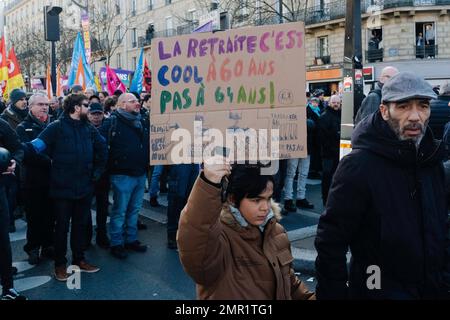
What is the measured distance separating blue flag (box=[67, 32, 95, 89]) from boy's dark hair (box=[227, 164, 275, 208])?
379 inches

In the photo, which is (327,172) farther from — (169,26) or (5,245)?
(169,26)

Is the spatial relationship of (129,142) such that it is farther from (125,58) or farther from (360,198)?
(125,58)

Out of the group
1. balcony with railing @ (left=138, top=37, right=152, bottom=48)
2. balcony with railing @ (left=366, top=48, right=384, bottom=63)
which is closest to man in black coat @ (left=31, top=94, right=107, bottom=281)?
balcony with railing @ (left=366, top=48, right=384, bottom=63)

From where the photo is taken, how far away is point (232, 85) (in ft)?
9.17

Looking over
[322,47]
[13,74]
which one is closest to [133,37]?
[322,47]

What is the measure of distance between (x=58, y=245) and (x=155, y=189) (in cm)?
337

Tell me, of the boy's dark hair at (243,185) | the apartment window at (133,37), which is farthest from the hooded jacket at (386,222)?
the apartment window at (133,37)

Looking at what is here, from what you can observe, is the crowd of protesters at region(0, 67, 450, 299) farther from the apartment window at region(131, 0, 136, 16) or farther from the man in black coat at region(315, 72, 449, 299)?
the apartment window at region(131, 0, 136, 16)

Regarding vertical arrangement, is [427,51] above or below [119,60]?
below

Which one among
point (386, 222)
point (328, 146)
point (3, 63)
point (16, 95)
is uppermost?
point (3, 63)

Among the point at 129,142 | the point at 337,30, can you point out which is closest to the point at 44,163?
the point at 129,142

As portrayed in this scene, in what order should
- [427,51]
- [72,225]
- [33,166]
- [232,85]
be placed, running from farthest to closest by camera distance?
1. [427,51]
2. [33,166]
3. [72,225]
4. [232,85]

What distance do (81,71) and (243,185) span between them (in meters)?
10.1

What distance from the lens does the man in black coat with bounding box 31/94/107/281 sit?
16.6 feet
